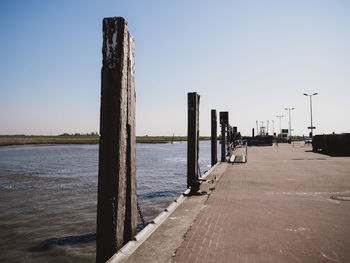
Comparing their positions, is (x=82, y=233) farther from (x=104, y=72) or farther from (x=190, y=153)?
(x=104, y=72)

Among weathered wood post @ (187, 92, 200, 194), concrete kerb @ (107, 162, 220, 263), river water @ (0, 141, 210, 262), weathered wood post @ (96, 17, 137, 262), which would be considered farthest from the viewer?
weathered wood post @ (187, 92, 200, 194)

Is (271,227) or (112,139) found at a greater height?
(112,139)

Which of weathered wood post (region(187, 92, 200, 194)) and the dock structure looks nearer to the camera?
the dock structure

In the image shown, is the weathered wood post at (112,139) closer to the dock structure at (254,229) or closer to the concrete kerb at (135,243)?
the concrete kerb at (135,243)

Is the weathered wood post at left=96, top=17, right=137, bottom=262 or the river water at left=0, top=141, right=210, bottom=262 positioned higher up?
the weathered wood post at left=96, top=17, right=137, bottom=262

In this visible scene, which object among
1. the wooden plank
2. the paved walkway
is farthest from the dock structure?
the wooden plank

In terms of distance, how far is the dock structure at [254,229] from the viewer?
365 centimetres

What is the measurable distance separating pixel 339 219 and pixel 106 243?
427 cm

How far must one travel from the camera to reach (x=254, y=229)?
4.69 metres

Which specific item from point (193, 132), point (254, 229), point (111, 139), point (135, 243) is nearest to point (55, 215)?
point (193, 132)

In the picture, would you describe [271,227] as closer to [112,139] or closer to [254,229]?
[254,229]

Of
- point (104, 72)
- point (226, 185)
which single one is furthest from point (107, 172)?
point (226, 185)

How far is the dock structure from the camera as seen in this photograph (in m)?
3.65

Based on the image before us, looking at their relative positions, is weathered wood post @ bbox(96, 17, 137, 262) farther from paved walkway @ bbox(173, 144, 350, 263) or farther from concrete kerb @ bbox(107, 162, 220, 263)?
paved walkway @ bbox(173, 144, 350, 263)
